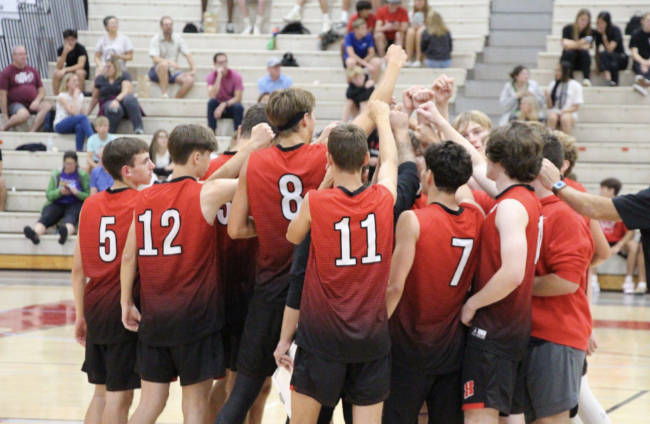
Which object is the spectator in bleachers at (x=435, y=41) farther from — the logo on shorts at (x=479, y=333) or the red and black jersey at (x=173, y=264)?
the logo on shorts at (x=479, y=333)

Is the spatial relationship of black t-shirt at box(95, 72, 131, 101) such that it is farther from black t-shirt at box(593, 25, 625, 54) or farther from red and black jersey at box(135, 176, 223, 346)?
red and black jersey at box(135, 176, 223, 346)

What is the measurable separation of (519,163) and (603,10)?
1236 cm

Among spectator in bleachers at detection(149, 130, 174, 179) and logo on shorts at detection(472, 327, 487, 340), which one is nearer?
logo on shorts at detection(472, 327, 487, 340)

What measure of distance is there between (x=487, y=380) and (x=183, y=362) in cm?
157

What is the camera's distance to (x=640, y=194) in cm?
369

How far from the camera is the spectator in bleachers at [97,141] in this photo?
13352 mm

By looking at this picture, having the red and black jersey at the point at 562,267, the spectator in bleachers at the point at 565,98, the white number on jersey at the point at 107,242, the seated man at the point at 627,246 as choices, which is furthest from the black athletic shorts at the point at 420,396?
the spectator in bleachers at the point at 565,98

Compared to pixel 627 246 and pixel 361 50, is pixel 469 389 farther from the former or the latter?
pixel 361 50

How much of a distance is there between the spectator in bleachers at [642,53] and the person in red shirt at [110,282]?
436 inches

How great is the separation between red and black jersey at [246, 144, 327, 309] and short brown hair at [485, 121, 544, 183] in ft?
2.97

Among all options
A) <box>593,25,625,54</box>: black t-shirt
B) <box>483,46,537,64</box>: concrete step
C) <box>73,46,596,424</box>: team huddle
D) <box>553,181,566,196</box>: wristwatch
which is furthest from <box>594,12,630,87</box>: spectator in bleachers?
<box>553,181,566,196</box>: wristwatch

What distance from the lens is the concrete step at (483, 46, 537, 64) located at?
49.9ft

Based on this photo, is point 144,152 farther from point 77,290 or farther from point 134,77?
point 134,77

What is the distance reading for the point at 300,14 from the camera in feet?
53.4
